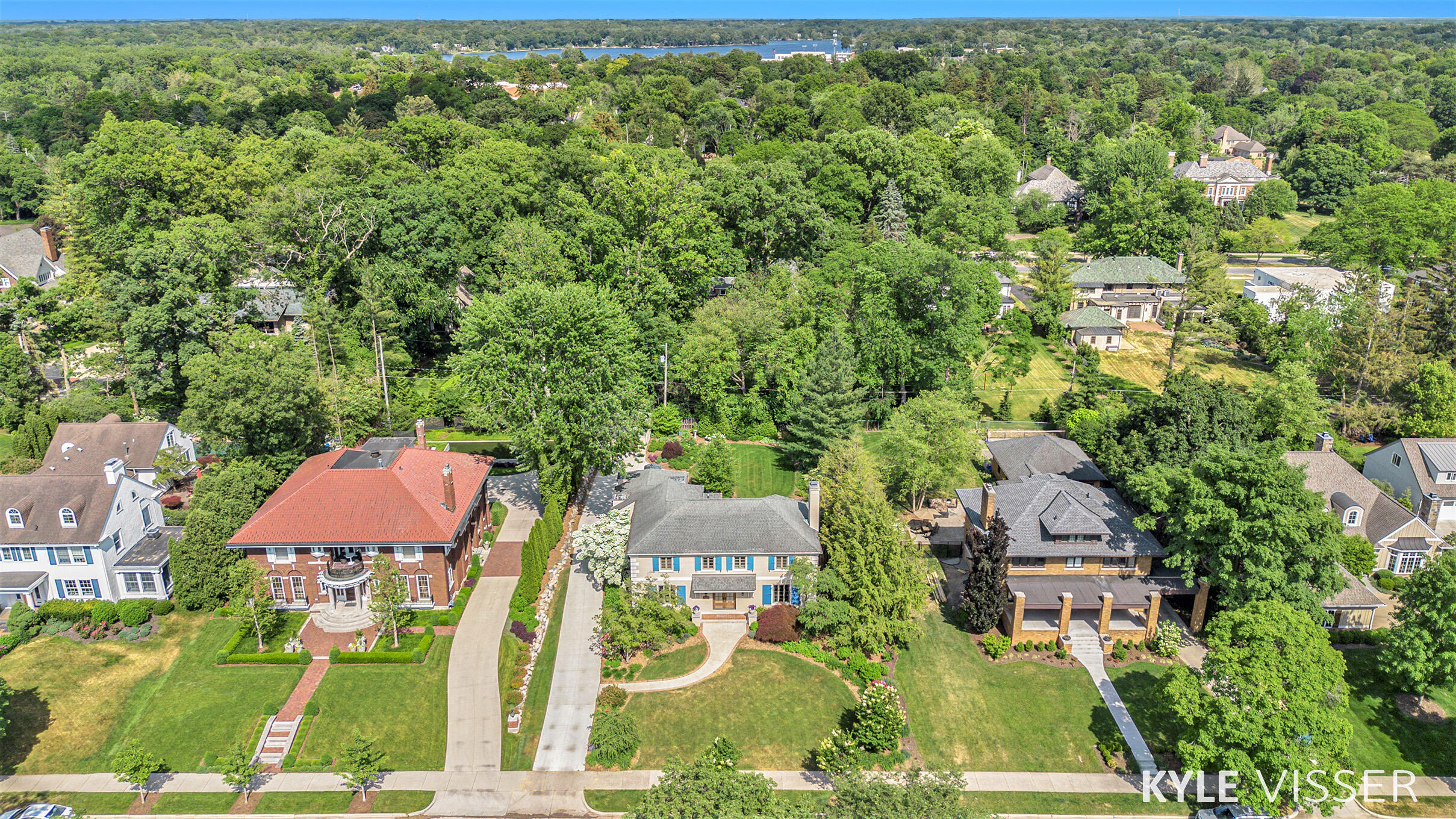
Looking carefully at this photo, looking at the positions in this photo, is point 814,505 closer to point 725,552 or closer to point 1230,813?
point 725,552

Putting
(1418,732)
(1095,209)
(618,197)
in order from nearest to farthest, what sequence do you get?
(1418,732) < (618,197) < (1095,209)

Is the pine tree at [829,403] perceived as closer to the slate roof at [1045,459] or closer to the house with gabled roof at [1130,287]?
the slate roof at [1045,459]

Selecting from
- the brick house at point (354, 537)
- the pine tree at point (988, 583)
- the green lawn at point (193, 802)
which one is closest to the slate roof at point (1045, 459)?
the pine tree at point (988, 583)

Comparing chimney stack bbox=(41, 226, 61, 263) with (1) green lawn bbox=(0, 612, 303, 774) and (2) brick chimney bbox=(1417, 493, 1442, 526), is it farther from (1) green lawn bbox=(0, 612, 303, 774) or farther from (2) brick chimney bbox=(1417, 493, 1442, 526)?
(2) brick chimney bbox=(1417, 493, 1442, 526)

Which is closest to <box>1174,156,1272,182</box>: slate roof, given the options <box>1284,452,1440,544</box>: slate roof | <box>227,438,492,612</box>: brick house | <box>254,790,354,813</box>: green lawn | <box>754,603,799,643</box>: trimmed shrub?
<box>1284,452,1440,544</box>: slate roof

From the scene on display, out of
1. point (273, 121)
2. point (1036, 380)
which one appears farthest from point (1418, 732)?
point (273, 121)

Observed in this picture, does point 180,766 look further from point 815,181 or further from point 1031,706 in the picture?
point 815,181
